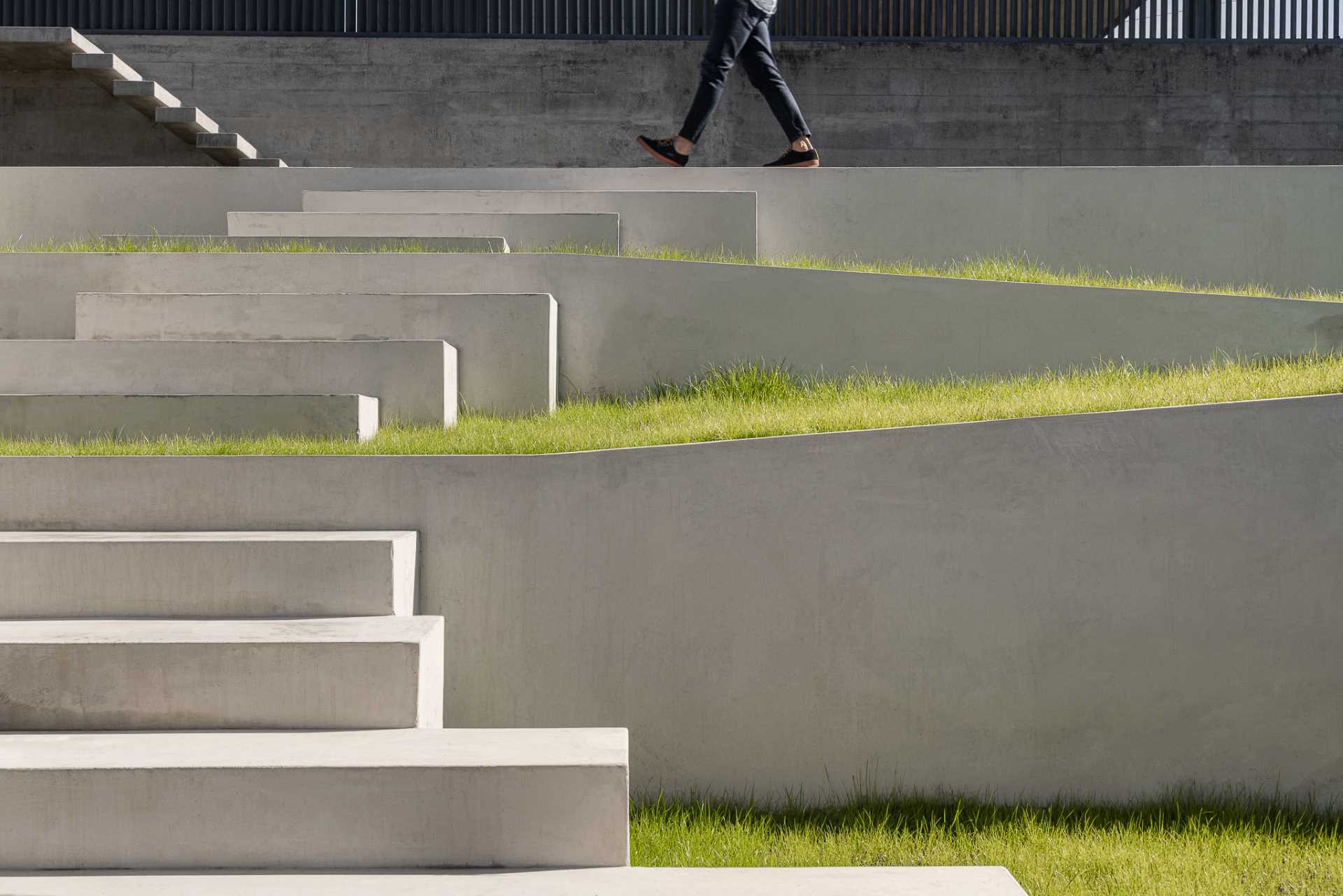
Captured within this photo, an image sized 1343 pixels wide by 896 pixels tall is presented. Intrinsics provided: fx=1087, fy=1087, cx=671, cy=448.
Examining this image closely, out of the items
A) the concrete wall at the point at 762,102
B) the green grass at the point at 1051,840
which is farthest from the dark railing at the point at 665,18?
the green grass at the point at 1051,840

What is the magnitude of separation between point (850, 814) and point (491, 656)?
117 centimetres

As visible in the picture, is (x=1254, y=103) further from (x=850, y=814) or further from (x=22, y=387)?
(x=22, y=387)

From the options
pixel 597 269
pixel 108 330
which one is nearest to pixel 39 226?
pixel 108 330

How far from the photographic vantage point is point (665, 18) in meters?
9.47

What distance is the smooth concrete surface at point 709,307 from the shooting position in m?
4.81

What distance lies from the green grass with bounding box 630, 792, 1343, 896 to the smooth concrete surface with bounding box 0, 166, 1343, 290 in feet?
12.5

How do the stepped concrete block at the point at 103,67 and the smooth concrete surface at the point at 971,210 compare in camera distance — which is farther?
the stepped concrete block at the point at 103,67

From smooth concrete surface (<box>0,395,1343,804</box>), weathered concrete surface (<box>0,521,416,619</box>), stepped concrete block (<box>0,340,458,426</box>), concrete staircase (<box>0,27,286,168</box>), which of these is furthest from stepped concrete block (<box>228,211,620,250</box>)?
weathered concrete surface (<box>0,521,416,619</box>)

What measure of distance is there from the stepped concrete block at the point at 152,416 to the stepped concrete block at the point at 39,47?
5.41 meters

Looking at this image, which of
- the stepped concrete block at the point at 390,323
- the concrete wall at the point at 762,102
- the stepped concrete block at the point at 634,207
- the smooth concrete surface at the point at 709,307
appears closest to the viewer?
the stepped concrete block at the point at 390,323

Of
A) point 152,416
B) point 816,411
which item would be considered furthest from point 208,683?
point 816,411

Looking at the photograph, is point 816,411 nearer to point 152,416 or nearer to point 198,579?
point 198,579

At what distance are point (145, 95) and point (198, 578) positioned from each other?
6109 mm

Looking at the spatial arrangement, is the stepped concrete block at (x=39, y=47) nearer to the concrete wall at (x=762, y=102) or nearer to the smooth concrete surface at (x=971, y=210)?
the concrete wall at (x=762, y=102)
